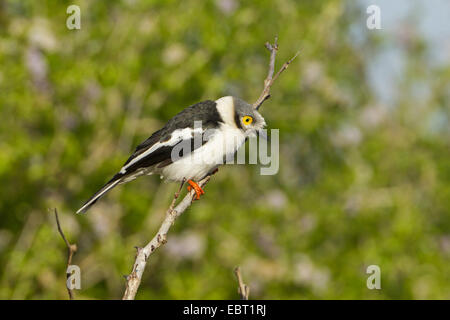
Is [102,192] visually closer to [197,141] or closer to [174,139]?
[174,139]

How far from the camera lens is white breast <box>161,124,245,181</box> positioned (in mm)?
2959

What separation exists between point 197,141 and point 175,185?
7.88ft

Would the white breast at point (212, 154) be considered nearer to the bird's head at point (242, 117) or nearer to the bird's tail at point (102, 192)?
the bird's head at point (242, 117)

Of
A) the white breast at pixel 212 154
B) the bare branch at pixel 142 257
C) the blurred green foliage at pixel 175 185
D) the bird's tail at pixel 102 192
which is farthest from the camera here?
the blurred green foliage at pixel 175 185

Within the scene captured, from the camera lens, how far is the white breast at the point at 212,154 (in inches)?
116

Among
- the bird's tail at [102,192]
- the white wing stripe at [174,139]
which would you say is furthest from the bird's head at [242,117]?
the bird's tail at [102,192]

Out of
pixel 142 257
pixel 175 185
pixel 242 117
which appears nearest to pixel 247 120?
pixel 242 117

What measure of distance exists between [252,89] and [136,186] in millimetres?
1617

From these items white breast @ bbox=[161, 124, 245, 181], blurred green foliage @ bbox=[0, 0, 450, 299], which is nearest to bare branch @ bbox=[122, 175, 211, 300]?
white breast @ bbox=[161, 124, 245, 181]

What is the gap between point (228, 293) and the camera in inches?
217

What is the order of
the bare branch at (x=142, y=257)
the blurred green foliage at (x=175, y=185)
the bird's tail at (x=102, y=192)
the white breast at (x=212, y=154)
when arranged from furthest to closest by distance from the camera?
the blurred green foliage at (x=175, y=185)
the white breast at (x=212, y=154)
the bird's tail at (x=102, y=192)
the bare branch at (x=142, y=257)

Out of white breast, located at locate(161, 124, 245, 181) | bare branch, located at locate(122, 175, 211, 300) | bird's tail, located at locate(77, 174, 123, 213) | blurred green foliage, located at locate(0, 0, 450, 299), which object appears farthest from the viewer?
blurred green foliage, located at locate(0, 0, 450, 299)

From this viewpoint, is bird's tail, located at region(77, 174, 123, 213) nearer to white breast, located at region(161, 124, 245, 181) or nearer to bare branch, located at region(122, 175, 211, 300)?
white breast, located at region(161, 124, 245, 181)

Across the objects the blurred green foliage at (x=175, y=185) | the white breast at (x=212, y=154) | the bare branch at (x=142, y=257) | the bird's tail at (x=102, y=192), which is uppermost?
the blurred green foliage at (x=175, y=185)
